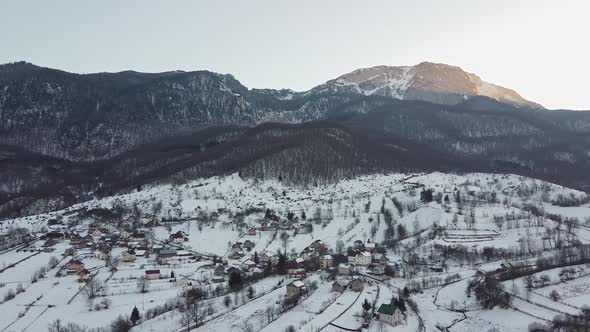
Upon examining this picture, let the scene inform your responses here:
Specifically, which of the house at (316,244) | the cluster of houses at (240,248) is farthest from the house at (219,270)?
the house at (316,244)

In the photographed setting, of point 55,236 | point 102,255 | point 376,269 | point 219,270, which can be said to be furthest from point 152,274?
point 55,236

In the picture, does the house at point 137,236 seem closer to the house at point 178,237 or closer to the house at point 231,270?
the house at point 178,237

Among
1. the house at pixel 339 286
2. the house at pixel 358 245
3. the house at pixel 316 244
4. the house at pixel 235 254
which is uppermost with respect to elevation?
the house at pixel 339 286

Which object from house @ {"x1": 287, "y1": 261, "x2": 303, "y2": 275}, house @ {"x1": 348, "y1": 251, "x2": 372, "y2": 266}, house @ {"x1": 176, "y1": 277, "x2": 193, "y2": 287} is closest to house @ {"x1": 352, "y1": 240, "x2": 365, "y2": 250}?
house @ {"x1": 348, "y1": 251, "x2": 372, "y2": 266}

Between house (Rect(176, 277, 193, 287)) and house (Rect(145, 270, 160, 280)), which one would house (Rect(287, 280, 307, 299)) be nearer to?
house (Rect(176, 277, 193, 287))

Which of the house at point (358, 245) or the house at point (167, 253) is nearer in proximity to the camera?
the house at point (167, 253)

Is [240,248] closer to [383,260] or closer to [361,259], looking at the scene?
[361,259]

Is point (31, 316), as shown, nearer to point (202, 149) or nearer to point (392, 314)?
point (392, 314)

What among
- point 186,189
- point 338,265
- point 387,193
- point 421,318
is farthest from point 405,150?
point 421,318
